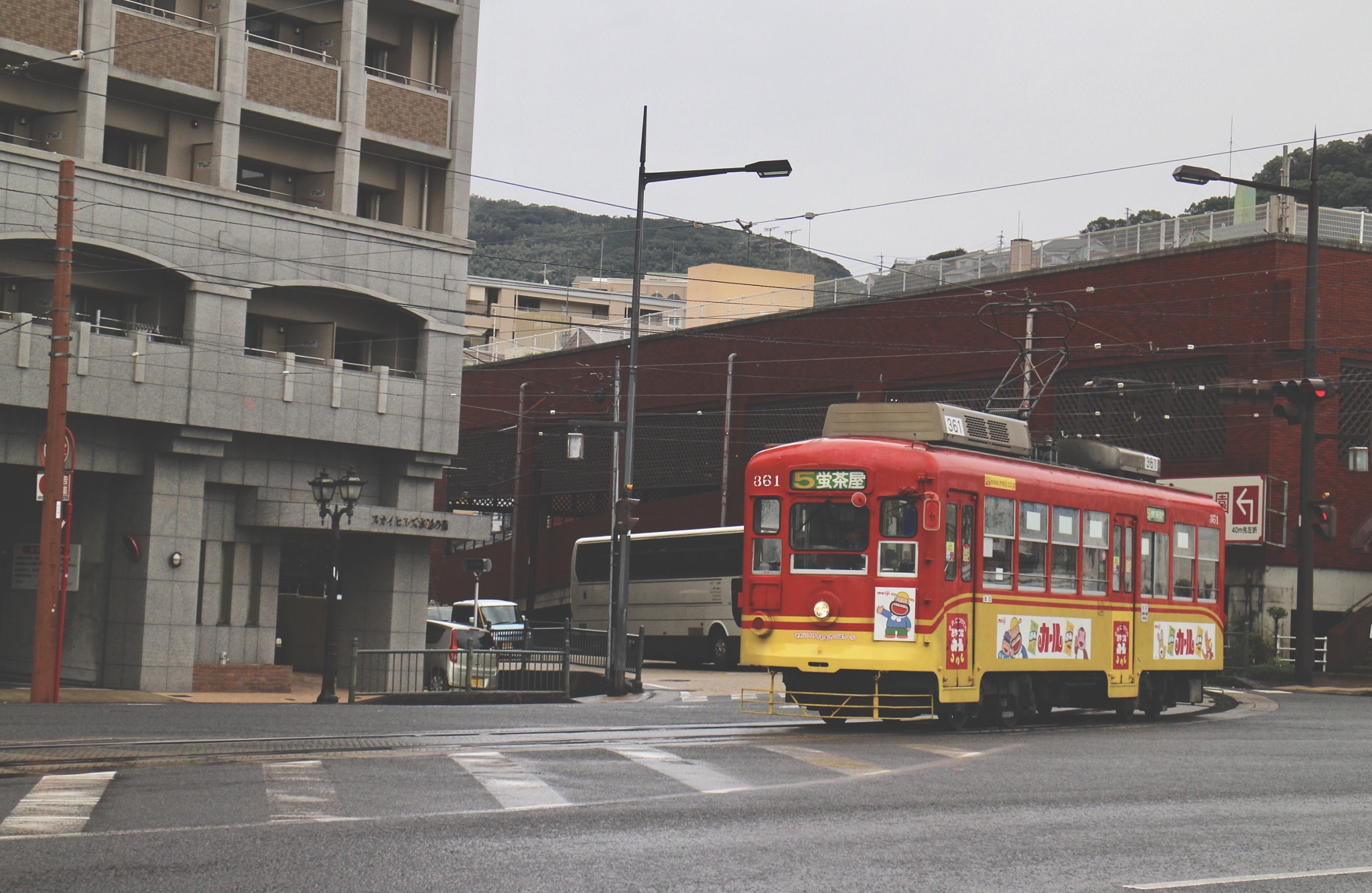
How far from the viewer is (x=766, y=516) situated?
1834cm

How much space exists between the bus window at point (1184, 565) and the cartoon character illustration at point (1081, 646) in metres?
2.95

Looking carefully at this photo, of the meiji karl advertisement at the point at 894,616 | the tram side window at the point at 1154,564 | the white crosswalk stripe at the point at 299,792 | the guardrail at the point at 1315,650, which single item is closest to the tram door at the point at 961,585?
the meiji karl advertisement at the point at 894,616

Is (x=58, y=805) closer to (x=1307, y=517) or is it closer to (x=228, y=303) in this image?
(x=228, y=303)

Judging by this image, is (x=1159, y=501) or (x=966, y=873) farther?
(x=1159, y=501)

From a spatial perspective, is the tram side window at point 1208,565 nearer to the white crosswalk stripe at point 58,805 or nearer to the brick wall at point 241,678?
the white crosswalk stripe at point 58,805

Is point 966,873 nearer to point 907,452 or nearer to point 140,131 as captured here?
point 907,452

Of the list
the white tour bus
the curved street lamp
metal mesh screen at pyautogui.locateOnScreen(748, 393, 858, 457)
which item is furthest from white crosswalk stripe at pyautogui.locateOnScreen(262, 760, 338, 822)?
metal mesh screen at pyautogui.locateOnScreen(748, 393, 858, 457)

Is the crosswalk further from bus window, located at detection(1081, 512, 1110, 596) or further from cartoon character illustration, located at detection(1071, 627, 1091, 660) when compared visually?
bus window, located at detection(1081, 512, 1110, 596)

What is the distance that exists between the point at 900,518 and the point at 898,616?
1.11 meters

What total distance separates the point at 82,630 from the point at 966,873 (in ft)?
80.3


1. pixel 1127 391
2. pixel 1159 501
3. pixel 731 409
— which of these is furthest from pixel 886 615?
pixel 731 409

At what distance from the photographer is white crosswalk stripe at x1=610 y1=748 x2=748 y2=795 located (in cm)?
1150

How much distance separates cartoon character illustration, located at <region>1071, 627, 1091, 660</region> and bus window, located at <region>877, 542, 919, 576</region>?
3.68 m

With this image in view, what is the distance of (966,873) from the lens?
826cm
